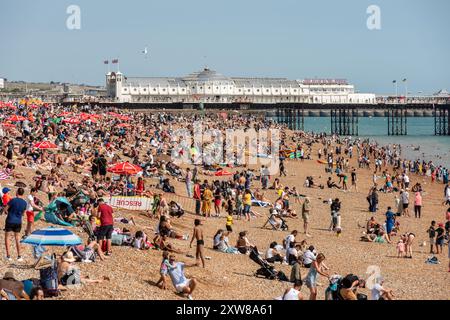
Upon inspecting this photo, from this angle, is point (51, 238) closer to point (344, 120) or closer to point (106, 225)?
point (106, 225)

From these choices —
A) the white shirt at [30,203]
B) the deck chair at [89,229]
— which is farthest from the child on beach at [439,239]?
the white shirt at [30,203]

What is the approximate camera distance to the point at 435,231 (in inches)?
730

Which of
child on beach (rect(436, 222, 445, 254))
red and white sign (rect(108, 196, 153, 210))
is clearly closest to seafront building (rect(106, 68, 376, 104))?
red and white sign (rect(108, 196, 153, 210))

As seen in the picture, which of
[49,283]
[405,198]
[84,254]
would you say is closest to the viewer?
[49,283]

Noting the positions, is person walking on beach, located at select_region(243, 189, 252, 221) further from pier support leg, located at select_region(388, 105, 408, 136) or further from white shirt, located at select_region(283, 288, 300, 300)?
pier support leg, located at select_region(388, 105, 408, 136)

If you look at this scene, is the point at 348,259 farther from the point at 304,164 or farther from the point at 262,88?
the point at 262,88

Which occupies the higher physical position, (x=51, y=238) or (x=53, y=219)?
(x=51, y=238)

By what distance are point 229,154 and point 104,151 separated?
25.3ft

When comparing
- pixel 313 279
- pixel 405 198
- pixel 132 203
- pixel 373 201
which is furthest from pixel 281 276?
pixel 373 201

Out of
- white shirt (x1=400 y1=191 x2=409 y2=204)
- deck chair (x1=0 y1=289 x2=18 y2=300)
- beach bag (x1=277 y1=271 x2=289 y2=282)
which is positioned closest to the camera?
deck chair (x1=0 y1=289 x2=18 y2=300)

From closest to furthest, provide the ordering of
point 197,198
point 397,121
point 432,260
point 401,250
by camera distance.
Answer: point 432,260
point 401,250
point 197,198
point 397,121

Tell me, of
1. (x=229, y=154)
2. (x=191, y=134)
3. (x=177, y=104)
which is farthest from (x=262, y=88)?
(x=229, y=154)

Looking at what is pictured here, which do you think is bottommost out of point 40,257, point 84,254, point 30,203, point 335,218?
point 335,218
